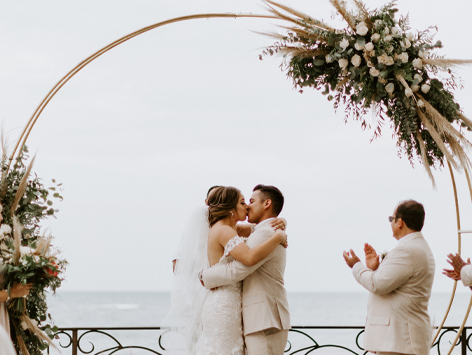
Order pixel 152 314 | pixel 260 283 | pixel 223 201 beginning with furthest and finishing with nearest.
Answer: pixel 152 314
pixel 223 201
pixel 260 283

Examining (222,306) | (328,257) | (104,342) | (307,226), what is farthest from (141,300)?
(222,306)

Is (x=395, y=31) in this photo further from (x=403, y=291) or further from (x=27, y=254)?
(x=27, y=254)

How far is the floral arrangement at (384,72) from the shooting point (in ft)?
12.7

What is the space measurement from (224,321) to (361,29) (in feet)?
7.40

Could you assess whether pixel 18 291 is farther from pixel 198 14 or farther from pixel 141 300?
pixel 141 300

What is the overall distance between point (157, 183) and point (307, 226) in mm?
19884

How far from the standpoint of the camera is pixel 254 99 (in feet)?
106

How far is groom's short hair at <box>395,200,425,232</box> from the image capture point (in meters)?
3.93

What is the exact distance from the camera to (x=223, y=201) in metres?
3.83

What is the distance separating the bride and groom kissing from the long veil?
6cm

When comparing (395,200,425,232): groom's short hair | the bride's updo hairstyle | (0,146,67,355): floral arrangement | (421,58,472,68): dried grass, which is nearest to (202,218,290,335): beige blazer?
the bride's updo hairstyle

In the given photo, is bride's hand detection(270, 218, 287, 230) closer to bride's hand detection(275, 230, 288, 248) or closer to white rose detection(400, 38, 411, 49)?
bride's hand detection(275, 230, 288, 248)

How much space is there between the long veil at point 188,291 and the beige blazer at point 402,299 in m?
1.22

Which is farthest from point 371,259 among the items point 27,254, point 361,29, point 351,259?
point 27,254
